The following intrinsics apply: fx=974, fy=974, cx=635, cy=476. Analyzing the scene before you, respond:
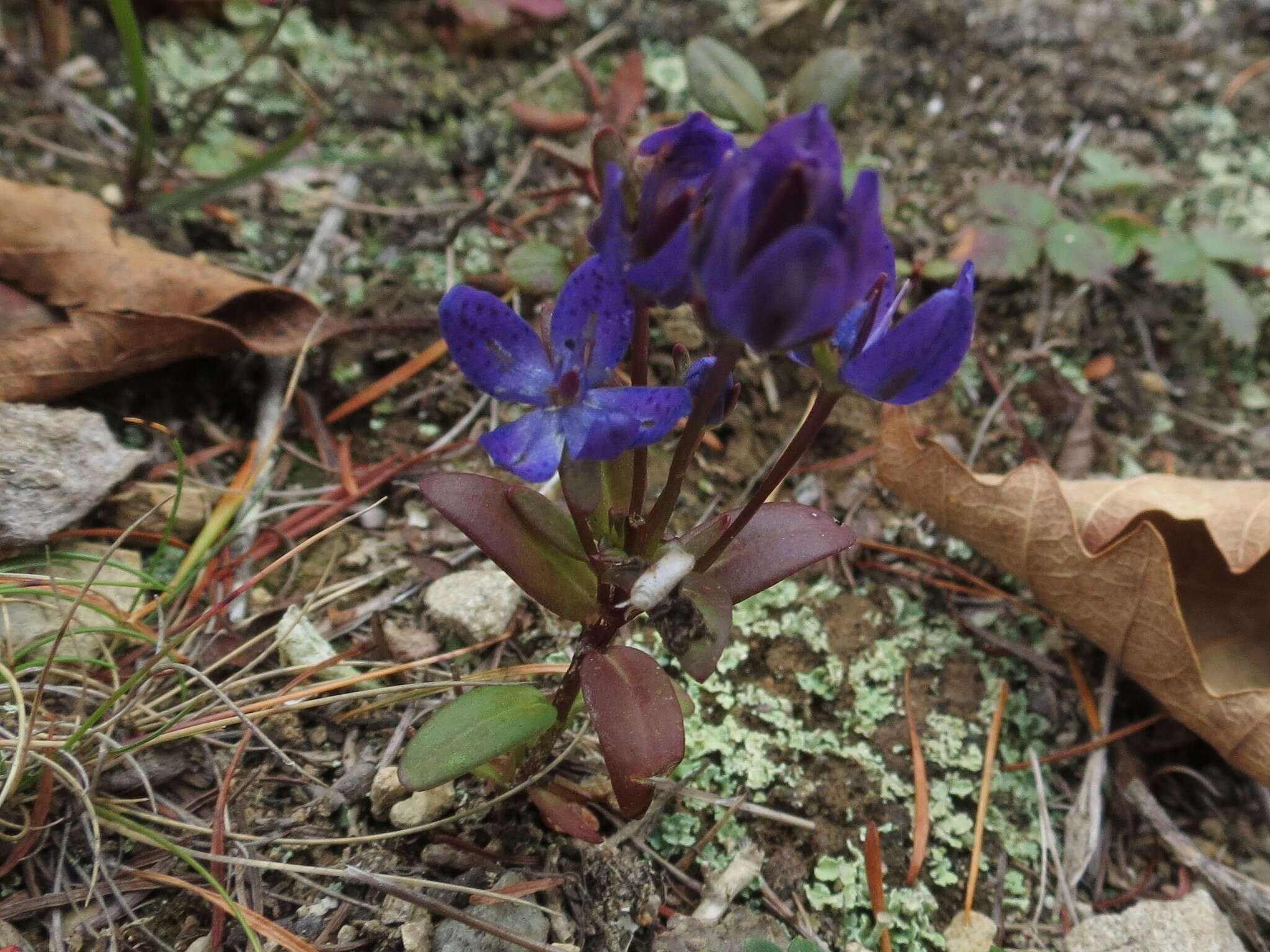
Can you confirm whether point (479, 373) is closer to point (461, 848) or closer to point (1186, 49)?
point (461, 848)

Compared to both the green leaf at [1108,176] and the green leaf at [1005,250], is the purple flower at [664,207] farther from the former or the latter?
the green leaf at [1108,176]

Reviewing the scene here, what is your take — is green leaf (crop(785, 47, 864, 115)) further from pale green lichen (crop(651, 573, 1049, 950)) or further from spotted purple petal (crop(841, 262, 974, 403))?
spotted purple petal (crop(841, 262, 974, 403))

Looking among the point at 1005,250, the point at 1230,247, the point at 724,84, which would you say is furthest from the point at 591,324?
the point at 1230,247

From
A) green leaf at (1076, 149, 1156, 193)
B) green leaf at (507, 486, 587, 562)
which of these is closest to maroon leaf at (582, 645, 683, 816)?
green leaf at (507, 486, 587, 562)

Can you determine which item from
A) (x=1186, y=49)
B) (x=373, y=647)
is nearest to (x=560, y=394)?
(x=373, y=647)

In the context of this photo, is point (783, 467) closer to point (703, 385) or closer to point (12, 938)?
point (703, 385)
